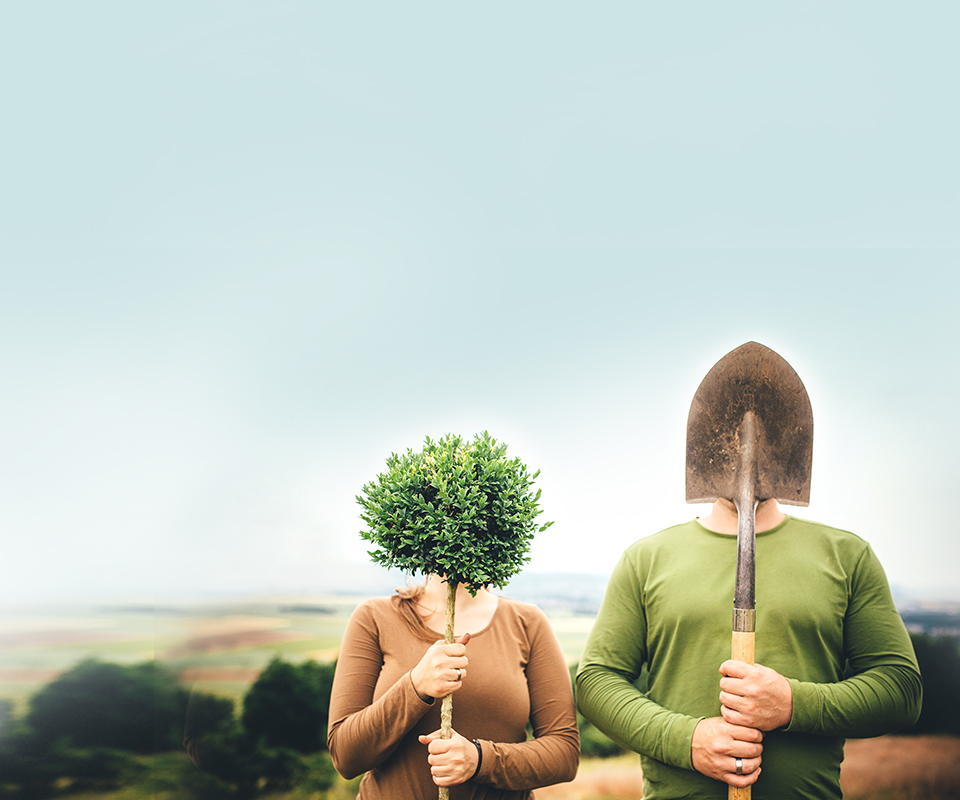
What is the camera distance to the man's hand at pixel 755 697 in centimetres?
162

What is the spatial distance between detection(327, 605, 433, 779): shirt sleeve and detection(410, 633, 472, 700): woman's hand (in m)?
0.04

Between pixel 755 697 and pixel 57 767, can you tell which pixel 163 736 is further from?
pixel 755 697

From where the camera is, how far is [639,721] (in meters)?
1.75

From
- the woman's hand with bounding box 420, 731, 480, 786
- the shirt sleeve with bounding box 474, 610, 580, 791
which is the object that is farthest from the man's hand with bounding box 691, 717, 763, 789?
the woman's hand with bounding box 420, 731, 480, 786

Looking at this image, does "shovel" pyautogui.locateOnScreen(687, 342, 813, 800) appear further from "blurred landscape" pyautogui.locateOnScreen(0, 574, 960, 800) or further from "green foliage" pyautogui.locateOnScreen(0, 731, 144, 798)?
"green foliage" pyautogui.locateOnScreen(0, 731, 144, 798)

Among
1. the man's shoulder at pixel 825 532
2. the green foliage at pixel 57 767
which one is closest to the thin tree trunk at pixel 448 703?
the man's shoulder at pixel 825 532

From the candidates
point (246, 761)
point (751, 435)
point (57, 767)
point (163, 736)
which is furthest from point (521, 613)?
point (57, 767)

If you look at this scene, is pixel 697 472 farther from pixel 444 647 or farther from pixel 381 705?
pixel 381 705

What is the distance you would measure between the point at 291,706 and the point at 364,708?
5.01 feet

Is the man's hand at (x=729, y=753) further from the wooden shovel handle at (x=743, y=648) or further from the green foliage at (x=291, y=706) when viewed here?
the green foliage at (x=291, y=706)

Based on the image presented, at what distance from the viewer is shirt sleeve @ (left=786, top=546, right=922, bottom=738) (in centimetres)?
168

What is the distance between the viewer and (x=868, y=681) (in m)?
1.74

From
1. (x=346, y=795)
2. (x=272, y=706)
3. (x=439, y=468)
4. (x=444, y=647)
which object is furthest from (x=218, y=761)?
(x=439, y=468)

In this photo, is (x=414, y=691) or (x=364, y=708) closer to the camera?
(x=414, y=691)
